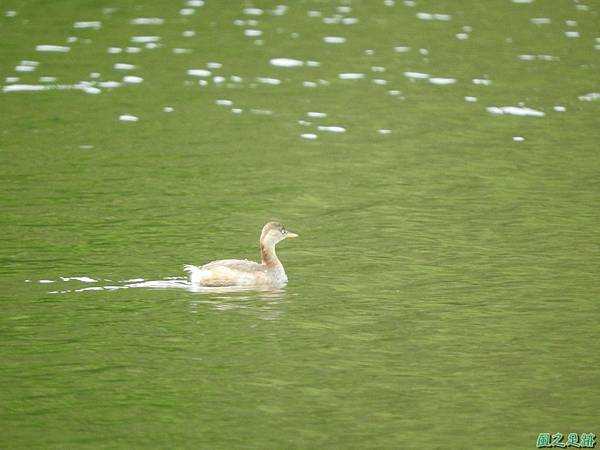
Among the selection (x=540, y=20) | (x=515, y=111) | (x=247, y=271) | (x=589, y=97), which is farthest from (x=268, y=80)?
(x=247, y=271)

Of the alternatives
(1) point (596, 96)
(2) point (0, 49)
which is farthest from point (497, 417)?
(2) point (0, 49)

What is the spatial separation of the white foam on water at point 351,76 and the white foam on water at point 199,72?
117 inches

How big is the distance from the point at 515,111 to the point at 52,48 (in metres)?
11.7

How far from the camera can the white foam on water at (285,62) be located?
3166 centimetres

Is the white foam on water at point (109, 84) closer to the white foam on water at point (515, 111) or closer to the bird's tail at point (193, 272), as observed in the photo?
the white foam on water at point (515, 111)

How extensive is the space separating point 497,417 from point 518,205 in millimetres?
8809

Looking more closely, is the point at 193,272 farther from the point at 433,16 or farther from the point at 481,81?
the point at 433,16

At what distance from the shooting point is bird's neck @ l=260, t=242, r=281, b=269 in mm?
17188

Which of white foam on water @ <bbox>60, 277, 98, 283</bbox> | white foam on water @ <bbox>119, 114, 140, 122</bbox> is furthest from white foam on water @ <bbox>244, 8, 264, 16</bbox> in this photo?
white foam on water @ <bbox>60, 277, 98, 283</bbox>

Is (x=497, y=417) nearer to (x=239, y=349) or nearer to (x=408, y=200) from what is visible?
(x=239, y=349)

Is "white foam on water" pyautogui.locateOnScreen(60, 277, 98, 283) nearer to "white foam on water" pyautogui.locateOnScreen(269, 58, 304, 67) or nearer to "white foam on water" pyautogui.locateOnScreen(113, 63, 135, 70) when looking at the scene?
"white foam on water" pyautogui.locateOnScreen(113, 63, 135, 70)

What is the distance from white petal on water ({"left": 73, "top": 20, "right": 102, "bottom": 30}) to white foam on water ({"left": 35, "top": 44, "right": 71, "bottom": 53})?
2.42m

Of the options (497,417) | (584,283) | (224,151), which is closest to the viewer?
(497,417)

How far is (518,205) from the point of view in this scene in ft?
69.6
